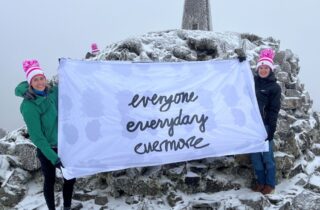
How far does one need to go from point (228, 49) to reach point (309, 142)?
2.97m

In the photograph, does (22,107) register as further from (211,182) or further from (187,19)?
(187,19)

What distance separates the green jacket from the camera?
4.80 meters

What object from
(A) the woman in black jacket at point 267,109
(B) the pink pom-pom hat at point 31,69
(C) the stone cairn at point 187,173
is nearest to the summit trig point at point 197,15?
(C) the stone cairn at point 187,173

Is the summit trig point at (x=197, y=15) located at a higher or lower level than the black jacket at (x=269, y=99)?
higher

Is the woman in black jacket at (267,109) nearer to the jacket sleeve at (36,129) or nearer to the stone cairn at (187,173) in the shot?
the stone cairn at (187,173)

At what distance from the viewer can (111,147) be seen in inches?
214

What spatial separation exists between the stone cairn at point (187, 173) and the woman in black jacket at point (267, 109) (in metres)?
0.34

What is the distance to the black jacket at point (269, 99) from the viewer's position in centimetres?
588

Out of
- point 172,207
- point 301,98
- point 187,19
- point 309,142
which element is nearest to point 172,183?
point 172,207

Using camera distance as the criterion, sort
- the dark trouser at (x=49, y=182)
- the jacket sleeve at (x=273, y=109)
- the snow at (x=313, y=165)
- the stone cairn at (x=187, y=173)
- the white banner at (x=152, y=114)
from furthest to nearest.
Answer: the snow at (x=313, y=165), the stone cairn at (x=187, y=173), the jacket sleeve at (x=273, y=109), the white banner at (x=152, y=114), the dark trouser at (x=49, y=182)

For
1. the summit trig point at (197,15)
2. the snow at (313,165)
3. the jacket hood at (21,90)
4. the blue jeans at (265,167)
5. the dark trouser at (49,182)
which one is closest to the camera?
the jacket hood at (21,90)

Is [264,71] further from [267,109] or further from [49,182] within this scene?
[49,182]

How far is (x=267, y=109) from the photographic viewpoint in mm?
6043

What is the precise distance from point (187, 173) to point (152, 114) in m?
1.69
